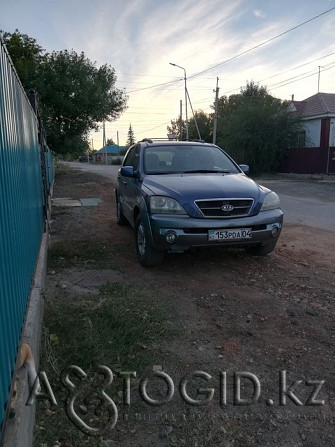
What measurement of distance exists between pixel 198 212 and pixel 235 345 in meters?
1.85

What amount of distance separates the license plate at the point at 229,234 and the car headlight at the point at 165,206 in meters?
0.44

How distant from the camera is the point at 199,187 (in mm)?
4977

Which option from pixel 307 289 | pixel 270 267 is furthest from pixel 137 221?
pixel 307 289


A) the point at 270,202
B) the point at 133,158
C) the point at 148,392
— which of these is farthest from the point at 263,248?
the point at 148,392

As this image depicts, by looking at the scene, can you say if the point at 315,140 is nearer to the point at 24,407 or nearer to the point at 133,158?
the point at 133,158

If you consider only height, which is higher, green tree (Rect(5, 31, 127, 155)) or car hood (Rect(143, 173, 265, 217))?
green tree (Rect(5, 31, 127, 155))

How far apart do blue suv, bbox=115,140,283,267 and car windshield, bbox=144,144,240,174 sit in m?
0.03

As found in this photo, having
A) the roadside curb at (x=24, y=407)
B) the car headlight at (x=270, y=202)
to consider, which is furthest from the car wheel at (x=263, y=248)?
the roadside curb at (x=24, y=407)

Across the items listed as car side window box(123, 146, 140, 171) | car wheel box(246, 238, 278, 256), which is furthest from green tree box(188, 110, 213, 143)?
car wheel box(246, 238, 278, 256)

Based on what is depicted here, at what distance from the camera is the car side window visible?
251 inches

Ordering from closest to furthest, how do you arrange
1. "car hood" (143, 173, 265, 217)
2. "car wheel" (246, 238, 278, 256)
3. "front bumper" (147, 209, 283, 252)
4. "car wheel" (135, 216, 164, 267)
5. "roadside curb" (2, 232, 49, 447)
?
"roadside curb" (2, 232, 49, 447)
"front bumper" (147, 209, 283, 252)
"car hood" (143, 173, 265, 217)
"car wheel" (135, 216, 164, 267)
"car wheel" (246, 238, 278, 256)

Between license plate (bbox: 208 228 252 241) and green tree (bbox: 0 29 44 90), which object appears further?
green tree (bbox: 0 29 44 90)

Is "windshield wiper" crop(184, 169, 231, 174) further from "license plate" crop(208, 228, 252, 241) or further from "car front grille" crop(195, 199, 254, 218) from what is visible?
"license plate" crop(208, 228, 252, 241)

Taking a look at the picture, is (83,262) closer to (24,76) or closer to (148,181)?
(148,181)
